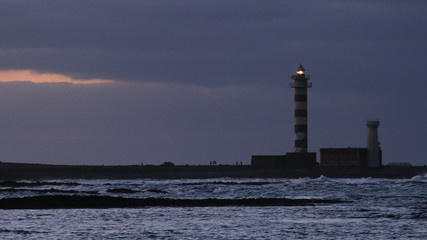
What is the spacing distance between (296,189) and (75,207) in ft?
69.8

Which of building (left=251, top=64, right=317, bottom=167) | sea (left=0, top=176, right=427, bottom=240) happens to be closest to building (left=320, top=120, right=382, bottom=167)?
building (left=251, top=64, right=317, bottom=167)

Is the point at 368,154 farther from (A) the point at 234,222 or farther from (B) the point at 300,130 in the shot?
(A) the point at 234,222

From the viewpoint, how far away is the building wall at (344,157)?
93.6 m

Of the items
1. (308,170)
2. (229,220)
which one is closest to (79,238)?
(229,220)

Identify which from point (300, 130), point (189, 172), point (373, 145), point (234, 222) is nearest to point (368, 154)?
point (373, 145)

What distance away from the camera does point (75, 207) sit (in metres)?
41.2

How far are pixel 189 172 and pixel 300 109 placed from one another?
46.6 feet

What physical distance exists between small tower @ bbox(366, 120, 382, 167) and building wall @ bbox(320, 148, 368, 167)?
57cm

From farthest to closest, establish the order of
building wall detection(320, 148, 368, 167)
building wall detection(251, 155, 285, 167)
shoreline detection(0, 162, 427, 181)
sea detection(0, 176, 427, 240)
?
building wall detection(320, 148, 368, 167) → building wall detection(251, 155, 285, 167) → shoreline detection(0, 162, 427, 181) → sea detection(0, 176, 427, 240)

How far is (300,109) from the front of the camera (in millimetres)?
91062

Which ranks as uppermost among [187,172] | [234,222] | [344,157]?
[344,157]

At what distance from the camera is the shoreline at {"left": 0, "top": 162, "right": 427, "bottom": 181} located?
289ft

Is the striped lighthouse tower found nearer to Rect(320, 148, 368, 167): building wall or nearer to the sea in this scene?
Rect(320, 148, 368, 167): building wall

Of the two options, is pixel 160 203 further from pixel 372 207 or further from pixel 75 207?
pixel 372 207
